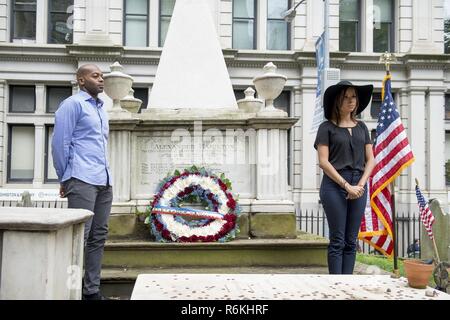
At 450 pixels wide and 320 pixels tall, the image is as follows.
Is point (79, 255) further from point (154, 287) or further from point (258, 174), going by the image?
point (258, 174)

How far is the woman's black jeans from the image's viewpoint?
15.1 ft

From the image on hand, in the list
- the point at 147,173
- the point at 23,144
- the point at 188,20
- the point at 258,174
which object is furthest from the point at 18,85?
the point at 258,174

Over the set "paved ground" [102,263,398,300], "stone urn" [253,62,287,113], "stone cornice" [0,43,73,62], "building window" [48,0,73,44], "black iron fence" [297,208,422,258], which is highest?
"building window" [48,0,73,44]

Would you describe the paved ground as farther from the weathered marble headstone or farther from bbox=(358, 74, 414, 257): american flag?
the weathered marble headstone

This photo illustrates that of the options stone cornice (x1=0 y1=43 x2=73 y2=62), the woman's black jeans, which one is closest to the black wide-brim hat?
the woman's black jeans

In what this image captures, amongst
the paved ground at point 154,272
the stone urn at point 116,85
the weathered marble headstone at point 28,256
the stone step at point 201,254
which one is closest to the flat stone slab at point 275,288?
the weathered marble headstone at point 28,256

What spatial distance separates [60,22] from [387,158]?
16353 millimetres

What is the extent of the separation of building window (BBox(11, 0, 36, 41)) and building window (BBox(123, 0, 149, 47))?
394 cm

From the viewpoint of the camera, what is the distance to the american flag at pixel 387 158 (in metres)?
5.96

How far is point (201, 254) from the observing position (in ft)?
19.5

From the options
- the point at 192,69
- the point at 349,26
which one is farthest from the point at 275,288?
the point at 349,26

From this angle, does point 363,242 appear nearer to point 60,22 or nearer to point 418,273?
point 418,273

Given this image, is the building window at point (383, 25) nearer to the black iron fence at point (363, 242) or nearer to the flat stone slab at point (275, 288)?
the black iron fence at point (363, 242)
